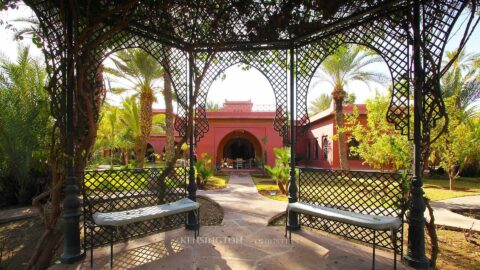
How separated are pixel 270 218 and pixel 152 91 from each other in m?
10.6

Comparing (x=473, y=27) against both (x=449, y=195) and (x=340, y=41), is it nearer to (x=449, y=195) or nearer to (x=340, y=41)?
(x=340, y=41)

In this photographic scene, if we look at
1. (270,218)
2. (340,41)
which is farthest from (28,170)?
(340,41)

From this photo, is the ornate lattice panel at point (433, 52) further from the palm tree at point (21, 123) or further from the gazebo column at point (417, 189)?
the palm tree at point (21, 123)

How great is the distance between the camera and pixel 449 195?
979 centimetres

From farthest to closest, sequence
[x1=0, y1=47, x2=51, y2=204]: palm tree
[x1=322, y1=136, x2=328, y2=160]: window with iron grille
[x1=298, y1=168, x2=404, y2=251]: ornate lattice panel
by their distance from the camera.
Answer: [x1=322, y1=136, x2=328, y2=160]: window with iron grille, [x1=0, y1=47, x2=51, y2=204]: palm tree, [x1=298, y1=168, x2=404, y2=251]: ornate lattice panel

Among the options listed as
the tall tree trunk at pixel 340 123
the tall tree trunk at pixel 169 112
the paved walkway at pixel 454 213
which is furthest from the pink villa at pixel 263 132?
the paved walkway at pixel 454 213

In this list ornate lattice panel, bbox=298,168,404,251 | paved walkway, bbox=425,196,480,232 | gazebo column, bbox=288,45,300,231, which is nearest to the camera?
ornate lattice panel, bbox=298,168,404,251

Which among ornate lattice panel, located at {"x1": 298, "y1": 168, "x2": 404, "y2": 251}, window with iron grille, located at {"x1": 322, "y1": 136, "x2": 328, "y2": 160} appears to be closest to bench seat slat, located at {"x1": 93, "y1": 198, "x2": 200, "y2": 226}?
ornate lattice panel, located at {"x1": 298, "y1": 168, "x2": 404, "y2": 251}

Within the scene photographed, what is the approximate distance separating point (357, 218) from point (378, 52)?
98.9 inches

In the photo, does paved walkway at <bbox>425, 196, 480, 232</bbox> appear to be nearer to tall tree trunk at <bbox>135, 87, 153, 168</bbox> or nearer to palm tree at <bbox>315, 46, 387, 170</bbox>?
palm tree at <bbox>315, 46, 387, 170</bbox>

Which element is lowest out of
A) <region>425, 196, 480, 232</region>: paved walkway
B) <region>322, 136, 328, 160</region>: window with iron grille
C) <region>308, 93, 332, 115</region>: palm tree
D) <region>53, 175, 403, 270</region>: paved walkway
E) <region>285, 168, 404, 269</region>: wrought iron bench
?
<region>425, 196, 480, 232</region>: paved walkway

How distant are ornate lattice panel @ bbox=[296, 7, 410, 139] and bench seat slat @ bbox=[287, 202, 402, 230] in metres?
1.25

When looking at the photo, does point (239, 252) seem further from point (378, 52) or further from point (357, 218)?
point (378, 52)

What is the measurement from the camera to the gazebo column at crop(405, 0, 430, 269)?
11.7 ft
